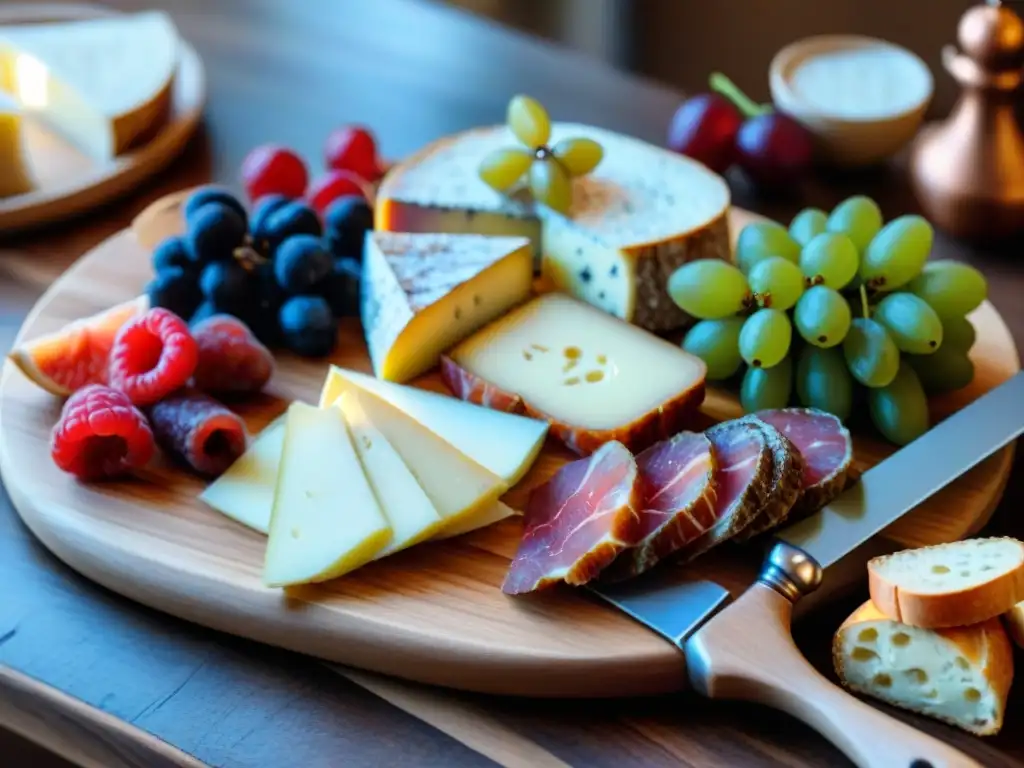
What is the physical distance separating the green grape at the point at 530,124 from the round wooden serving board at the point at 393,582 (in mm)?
505

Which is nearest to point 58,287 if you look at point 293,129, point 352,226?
point 352,226

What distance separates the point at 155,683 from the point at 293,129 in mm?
1276

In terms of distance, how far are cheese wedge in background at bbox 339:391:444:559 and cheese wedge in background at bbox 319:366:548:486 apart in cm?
4

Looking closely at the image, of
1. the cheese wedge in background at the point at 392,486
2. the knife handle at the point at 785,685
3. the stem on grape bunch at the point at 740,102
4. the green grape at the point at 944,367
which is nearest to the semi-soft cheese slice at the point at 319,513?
the cheese wedge in background at the point at 392,486

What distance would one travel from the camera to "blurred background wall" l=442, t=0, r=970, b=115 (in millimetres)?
2869

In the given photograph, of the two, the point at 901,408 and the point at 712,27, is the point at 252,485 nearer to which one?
the point at 901,408

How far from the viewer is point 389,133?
2.13 m

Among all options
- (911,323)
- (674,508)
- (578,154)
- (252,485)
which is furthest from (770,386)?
(252,485)

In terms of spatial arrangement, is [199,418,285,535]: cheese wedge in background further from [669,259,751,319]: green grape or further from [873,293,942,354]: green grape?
[873,293,942,354]: green grape

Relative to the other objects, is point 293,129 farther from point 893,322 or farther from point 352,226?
point 893,322

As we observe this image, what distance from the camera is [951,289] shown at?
1373 millimetres

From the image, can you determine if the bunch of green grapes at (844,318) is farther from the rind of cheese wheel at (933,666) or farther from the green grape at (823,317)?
the rind of cheese wheel at (933,666)

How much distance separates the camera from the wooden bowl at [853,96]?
1.92m

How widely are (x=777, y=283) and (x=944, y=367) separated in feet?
0.81
